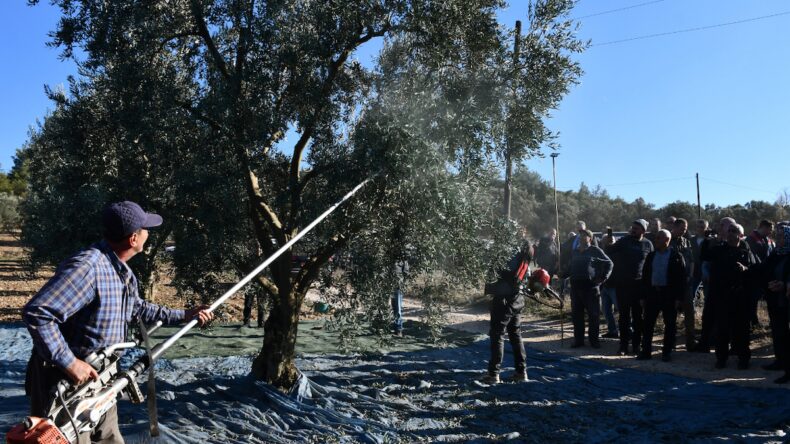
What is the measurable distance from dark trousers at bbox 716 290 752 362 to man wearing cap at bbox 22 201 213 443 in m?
8.24

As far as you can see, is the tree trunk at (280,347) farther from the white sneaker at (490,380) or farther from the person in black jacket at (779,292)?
the person in black jacket at (779,292)

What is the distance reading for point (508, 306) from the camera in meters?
7.90

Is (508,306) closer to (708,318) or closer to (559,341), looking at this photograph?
(559,341)

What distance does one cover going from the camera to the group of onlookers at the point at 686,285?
326 inches

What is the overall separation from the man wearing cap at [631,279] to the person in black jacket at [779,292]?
77.5 inches

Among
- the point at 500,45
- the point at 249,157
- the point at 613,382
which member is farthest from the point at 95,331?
the point at 613,382

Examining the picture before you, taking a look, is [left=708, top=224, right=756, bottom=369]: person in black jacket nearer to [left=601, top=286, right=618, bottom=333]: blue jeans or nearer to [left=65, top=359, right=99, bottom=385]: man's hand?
[left=601, top=286, right=618, bottom=333]: blue jeans

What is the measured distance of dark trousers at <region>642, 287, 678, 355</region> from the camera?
932 centimetres

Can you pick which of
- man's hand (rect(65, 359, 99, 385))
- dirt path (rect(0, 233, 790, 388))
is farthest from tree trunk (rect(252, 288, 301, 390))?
man's hand (rect(65, 359, 99, 385))

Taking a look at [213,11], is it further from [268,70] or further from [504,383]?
[504,383]

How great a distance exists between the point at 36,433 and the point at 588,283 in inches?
387

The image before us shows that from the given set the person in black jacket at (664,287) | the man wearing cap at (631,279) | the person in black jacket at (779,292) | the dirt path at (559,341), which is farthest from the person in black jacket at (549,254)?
the person in black jacket at (779,292)

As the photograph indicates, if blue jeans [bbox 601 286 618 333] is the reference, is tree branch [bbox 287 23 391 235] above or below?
above

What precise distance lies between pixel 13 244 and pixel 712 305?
3531 centimetres
